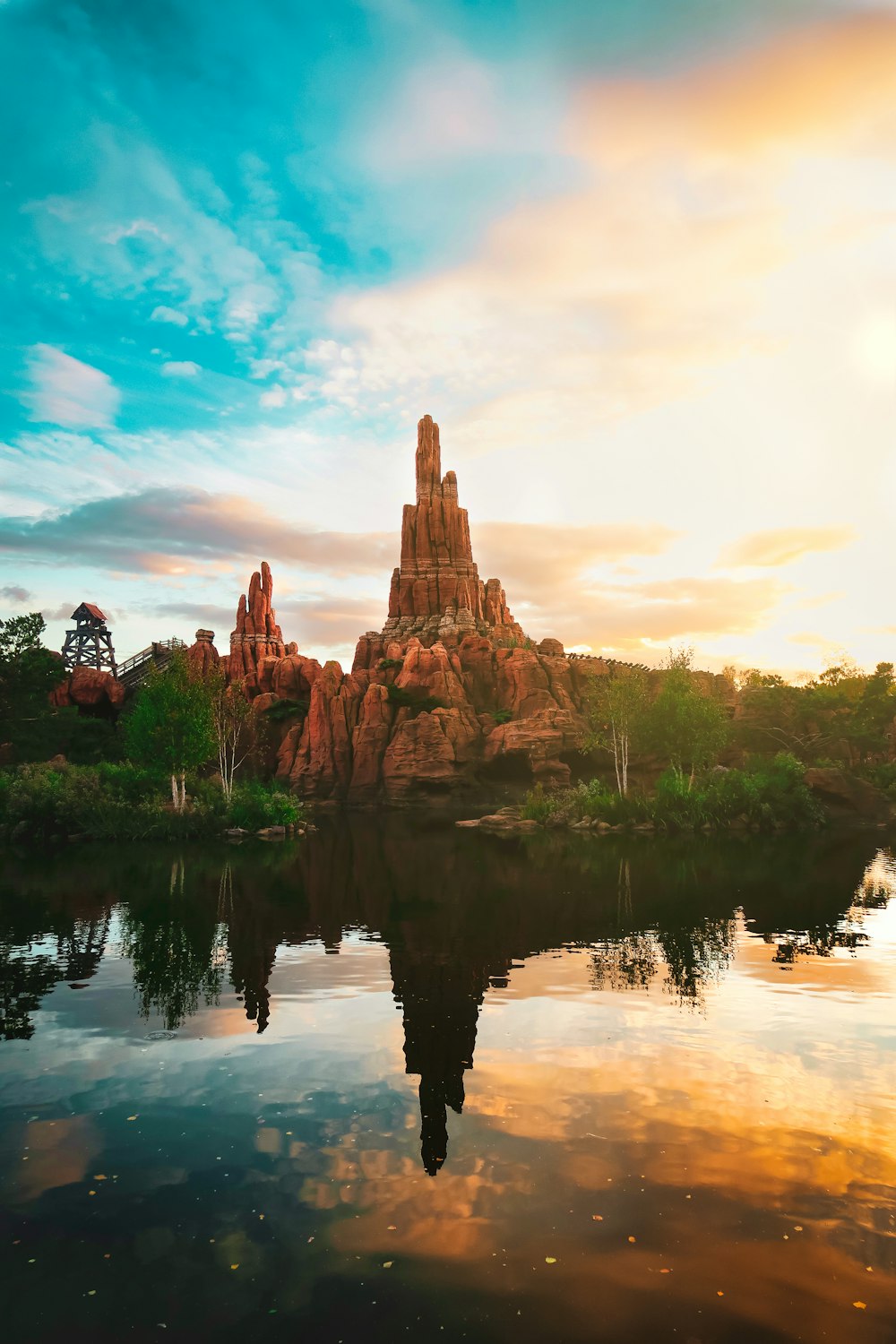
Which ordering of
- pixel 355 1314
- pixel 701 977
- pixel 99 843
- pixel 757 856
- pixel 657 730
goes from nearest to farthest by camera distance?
pixel 355 1314
pixel 701 977
pixel 757 856
pixel 99 843
pixel 657 730

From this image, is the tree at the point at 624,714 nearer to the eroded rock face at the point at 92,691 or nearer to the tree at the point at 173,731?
the tree at the point at 173,731

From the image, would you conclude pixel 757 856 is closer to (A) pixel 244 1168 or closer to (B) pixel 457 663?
(A) pixel 244 1168

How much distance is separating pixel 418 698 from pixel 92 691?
4170 cm

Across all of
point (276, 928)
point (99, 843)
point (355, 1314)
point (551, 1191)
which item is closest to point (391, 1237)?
point (355, 1314)

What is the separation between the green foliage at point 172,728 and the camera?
5553cm

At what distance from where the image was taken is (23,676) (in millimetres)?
64750

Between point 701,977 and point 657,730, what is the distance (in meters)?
52.5

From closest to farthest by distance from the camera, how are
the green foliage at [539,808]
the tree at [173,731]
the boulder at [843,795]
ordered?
the tree at [173,731]
the green foliage at [539,808]
the boulder at [843,795]

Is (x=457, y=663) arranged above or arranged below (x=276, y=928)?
above

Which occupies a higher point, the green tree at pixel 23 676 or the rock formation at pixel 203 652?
the rock formation at pixel 203 652

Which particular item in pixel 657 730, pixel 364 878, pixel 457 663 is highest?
pixel 457 663

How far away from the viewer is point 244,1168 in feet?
34.2

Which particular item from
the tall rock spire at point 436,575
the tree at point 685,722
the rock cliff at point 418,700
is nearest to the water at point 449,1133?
the tree at point 685,722

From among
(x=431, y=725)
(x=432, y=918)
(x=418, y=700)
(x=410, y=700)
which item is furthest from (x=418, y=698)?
(x=432, y=918)
